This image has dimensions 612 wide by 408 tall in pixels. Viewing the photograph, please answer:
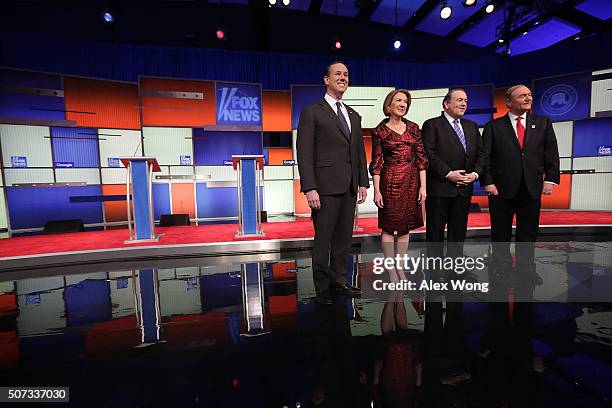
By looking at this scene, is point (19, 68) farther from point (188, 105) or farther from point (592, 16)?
point (592, 16)

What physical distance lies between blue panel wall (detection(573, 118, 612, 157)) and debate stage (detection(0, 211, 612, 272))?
8.46 feet

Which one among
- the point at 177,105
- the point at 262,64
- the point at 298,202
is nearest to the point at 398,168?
the point at 298,202

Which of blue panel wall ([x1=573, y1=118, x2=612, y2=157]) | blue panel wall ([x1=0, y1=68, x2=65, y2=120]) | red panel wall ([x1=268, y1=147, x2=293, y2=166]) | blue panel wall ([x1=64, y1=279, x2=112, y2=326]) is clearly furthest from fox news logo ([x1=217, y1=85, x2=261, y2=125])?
blue panel wall ([x1=573, y1=118, x2=612, y2=157])

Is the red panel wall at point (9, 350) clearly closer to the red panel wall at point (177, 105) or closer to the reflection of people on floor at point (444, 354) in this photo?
the reflection of people on floor at point (444, 354)

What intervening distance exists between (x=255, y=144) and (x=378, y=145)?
5.58m

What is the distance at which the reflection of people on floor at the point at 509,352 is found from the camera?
116 centimetres

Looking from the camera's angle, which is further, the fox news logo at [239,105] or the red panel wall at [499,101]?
the red panel wall at [499,101]

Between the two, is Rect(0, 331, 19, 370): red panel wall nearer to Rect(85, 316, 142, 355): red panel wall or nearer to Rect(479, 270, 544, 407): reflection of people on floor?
Rect(85, 316, 142, 355): red panel wall

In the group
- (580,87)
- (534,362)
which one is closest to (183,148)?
(534,362)

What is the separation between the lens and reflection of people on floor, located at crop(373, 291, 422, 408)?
3.79ft

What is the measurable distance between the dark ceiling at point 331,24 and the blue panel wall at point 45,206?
338cm

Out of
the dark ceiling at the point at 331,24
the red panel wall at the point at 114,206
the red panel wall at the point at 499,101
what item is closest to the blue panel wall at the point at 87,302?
the red panel wall at the point at 114,206

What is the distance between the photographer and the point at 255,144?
756 cm

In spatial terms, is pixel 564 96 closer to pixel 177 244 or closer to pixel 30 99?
pixel 177 244
